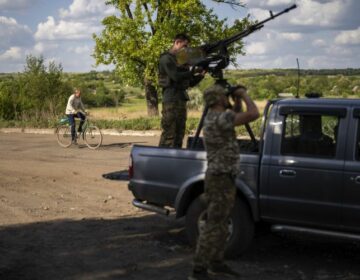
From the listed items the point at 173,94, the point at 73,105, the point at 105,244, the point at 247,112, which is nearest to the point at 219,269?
the point at 247,112

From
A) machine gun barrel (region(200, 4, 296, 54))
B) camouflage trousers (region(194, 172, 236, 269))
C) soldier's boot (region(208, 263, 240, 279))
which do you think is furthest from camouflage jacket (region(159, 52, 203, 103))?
soldier's boot (region(208, 263, 240, 279))

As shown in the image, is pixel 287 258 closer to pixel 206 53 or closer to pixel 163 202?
pixel 163 202

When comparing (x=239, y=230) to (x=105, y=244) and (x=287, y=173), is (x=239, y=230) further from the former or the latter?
(x=105, y=244)

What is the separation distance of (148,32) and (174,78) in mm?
21927

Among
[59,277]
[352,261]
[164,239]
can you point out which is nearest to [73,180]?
[164,239]

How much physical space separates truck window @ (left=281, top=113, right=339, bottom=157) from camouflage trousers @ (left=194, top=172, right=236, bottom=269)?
3.30 ft

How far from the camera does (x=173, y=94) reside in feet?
27.3

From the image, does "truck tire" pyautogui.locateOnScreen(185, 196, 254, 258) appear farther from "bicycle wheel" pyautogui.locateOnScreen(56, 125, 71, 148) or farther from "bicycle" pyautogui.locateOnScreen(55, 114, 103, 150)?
"bicycle wheel" pyautogui.locateOnScreen(56, 125, 71, 148)

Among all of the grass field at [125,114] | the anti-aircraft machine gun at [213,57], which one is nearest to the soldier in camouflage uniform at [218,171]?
the anti-aircraft machine gun at [213,57]

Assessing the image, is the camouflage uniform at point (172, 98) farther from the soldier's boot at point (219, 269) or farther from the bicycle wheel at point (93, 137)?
the bicycle wheel at point (93, 137)

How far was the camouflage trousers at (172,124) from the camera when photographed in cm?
830

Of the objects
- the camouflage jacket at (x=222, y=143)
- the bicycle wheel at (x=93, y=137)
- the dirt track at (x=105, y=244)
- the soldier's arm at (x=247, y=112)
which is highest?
the soldier's arm at (x=247, y=112)

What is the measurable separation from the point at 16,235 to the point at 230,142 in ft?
11.8

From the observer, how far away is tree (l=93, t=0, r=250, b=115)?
28703 millimetres
